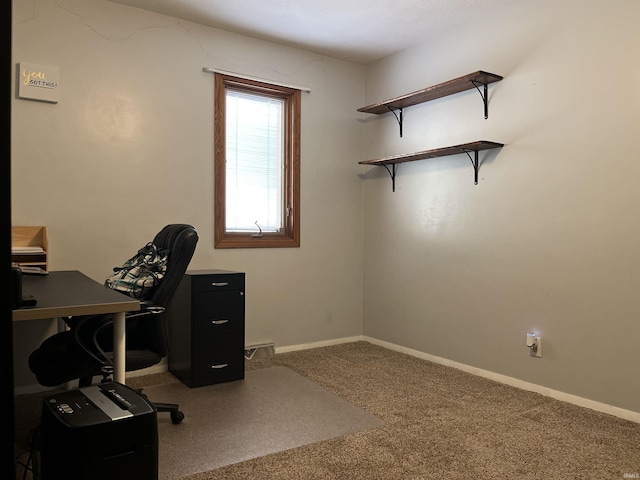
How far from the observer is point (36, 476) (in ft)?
5.57

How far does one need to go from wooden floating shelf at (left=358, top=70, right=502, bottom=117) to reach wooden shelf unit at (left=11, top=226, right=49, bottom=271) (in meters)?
2.58

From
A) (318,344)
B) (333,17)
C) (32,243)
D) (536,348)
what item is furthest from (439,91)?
(32,243)

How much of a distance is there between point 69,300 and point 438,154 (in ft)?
8.90

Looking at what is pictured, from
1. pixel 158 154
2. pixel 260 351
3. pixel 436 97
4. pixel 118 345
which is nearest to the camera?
pixel 118 345

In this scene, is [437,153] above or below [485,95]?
below

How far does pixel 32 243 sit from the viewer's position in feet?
9.42

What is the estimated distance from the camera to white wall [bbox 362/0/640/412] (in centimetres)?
262

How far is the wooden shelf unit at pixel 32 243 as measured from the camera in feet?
8.76

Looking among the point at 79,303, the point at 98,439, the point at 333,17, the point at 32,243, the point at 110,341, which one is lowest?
the point at 98,439

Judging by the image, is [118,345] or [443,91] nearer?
[118,345]

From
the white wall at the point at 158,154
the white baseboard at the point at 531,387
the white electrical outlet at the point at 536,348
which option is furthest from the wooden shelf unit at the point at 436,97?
the white baseboard at the point at 531,387

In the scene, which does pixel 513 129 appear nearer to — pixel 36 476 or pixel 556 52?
pixel 556 52

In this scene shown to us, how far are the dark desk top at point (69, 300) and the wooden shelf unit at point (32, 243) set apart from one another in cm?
38

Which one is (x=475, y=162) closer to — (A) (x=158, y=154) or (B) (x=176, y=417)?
(A) (x=158, y=154)
